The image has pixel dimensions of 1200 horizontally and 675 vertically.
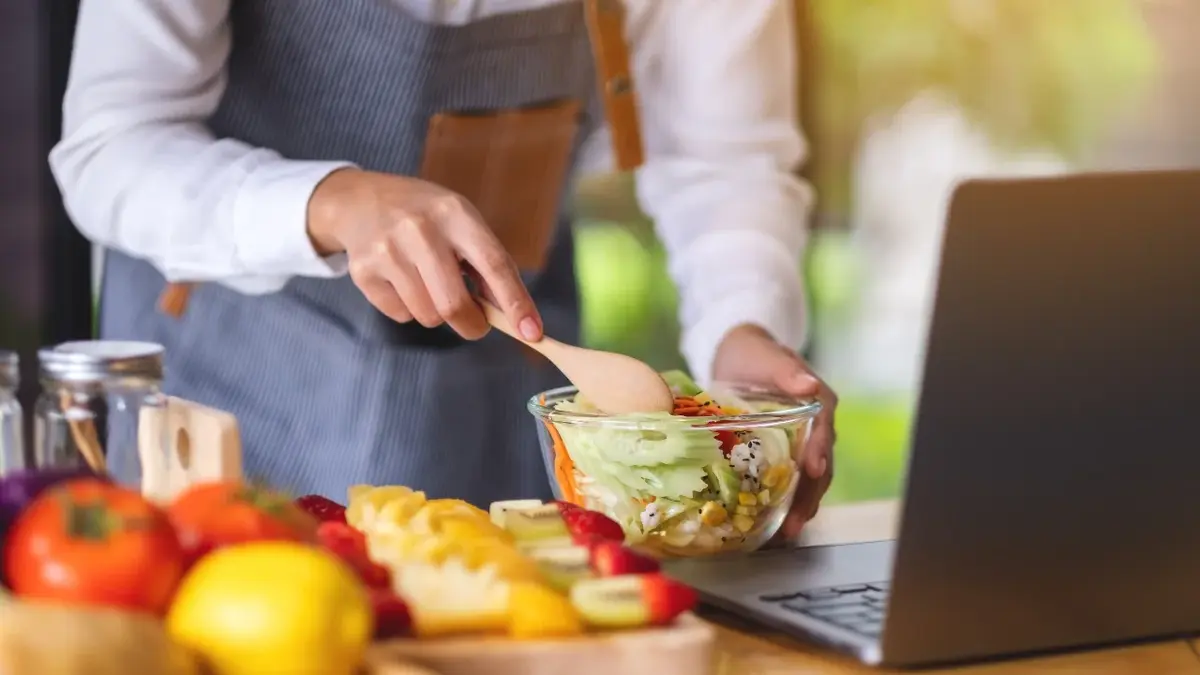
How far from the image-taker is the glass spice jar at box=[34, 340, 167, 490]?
83 centimetres

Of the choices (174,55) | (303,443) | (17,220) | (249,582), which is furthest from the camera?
(17,220)

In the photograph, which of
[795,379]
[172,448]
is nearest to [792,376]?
[795,379]

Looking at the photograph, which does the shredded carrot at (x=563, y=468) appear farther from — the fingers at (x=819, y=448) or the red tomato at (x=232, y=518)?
the red tomato at (x=232, y=518)

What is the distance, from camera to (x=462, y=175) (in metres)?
1.58

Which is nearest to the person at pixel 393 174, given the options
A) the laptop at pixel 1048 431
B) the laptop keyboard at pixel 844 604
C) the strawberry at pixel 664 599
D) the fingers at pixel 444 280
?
the fingers at pixel 444 280

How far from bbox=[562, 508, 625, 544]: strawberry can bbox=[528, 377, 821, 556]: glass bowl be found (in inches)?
5.7

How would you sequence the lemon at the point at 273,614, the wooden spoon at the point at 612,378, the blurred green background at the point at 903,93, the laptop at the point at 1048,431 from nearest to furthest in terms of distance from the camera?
the lemon at the point at 273,614 → the laptop at the point at 1048,431 → the wooden spoon at the point at 612,378 → the blurred green background at the point at 903,93

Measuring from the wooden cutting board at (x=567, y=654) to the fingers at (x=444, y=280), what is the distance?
44 cm

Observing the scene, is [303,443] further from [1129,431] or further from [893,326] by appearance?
[893,326]

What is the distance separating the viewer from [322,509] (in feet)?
2.87

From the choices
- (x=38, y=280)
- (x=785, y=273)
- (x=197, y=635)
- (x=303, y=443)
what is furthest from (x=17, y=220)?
(x=197, y=635)

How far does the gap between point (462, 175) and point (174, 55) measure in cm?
33

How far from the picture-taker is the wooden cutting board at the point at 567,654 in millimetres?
658

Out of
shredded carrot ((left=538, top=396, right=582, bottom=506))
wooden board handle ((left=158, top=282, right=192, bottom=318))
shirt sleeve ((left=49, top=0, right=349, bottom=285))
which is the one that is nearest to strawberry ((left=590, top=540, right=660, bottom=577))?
shredded carrot ((left=538, top=396, right=582, bottom=506))
